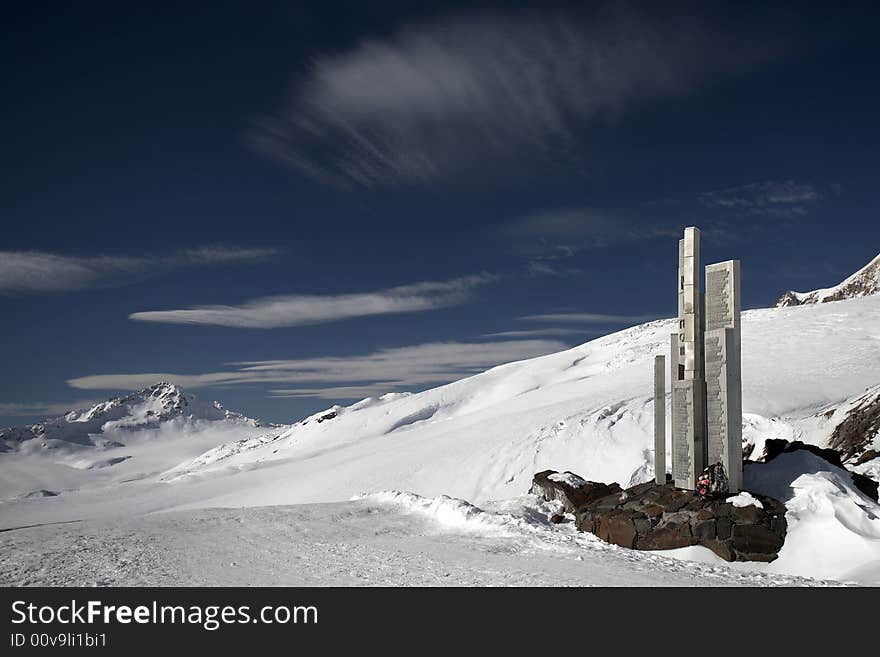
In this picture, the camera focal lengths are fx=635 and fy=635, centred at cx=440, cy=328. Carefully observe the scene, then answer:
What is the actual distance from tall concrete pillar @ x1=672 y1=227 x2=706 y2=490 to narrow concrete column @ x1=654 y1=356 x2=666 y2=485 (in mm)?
1135

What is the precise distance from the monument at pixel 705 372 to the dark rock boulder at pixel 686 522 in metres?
0.71

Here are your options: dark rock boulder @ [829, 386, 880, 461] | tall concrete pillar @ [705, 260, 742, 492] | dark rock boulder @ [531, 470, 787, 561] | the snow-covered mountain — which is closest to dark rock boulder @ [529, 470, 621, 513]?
dark rock boulder @ [531, 470, 787, 561]

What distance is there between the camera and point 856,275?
4840 inches

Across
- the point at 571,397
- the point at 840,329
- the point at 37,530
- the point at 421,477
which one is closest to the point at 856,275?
the point at 840,329

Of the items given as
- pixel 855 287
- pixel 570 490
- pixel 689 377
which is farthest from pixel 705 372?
pixel 855 287

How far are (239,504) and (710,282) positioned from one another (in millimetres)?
24716

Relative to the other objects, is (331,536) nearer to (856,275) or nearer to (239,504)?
(239,504)

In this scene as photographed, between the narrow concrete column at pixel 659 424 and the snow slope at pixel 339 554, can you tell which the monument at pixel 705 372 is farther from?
the snow slope at pixel 339 554

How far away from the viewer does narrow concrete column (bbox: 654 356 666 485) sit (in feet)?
53.5

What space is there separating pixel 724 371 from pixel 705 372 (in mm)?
718

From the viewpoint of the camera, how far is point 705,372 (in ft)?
48.2

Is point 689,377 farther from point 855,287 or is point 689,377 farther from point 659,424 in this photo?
point 855,287

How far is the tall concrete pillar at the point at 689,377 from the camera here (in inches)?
569

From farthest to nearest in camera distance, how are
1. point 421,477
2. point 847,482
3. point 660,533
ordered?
point 421,477, point 847,482, point 660,533
